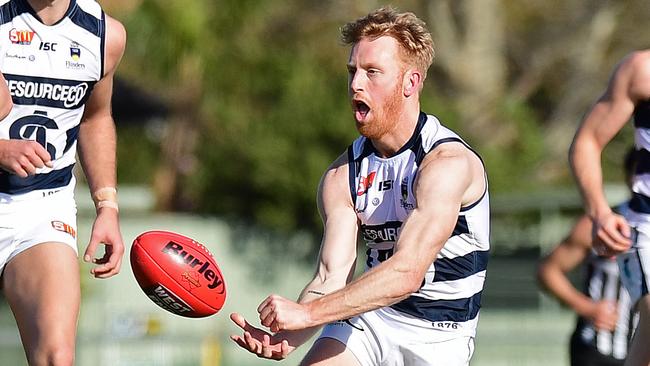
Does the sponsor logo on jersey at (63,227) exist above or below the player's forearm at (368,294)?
below

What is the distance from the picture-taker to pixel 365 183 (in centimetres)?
600

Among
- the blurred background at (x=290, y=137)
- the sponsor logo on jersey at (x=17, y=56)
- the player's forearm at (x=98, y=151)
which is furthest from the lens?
the blurred background at (x=290, y=137)

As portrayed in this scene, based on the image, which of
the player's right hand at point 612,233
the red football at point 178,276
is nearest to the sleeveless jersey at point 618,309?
the player's right hand at point 612,233

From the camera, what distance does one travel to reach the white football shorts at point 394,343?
595 cm

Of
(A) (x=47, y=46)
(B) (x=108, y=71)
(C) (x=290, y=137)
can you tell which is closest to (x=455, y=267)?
(B) (x=108, y=71)

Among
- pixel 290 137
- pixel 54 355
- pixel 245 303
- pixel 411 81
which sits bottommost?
pixel 245 303

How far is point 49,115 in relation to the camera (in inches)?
245

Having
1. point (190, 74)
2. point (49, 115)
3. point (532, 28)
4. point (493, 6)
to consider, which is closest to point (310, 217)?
point (190, 74)

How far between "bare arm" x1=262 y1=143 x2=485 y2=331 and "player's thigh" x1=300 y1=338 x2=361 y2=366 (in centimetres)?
62

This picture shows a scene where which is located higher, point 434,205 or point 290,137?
point 434,205

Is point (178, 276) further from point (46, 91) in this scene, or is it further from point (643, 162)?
point (643, 162)

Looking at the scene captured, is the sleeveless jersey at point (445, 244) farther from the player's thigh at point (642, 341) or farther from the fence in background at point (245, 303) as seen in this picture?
the fence in background at point (245, 303)

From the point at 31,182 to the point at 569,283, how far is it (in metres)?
3.57

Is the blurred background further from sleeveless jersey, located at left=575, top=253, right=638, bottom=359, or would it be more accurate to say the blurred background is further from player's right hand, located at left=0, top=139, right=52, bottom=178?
player's right hand, located at left=0, top=139, right=52, bottom=178
